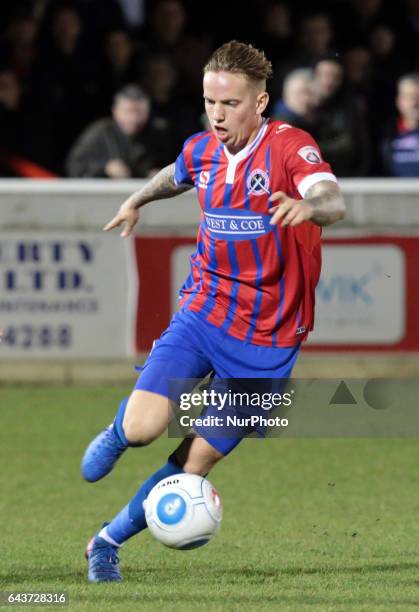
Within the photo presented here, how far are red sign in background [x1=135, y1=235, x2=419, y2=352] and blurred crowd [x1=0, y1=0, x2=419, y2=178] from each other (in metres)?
0.75

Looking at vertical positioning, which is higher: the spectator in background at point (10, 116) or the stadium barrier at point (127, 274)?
the spectator in background at point (10, 116)

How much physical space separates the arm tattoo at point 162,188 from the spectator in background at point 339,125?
5833 millimetres

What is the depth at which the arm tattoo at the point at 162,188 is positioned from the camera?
6.20 m

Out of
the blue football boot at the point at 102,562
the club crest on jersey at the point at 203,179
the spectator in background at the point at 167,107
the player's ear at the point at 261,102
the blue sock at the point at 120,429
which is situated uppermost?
the player's ear at the point at 261,102

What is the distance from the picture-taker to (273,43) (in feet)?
45.8

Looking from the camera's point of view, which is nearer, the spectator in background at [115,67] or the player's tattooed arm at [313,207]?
the player's tattooed arm at [313,207]

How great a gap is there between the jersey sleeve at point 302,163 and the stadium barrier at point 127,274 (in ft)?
19.1

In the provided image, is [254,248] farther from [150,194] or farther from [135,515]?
[135,515]

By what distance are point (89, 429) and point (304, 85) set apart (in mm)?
3324

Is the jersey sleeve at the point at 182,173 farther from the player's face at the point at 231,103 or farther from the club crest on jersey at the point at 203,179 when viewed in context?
the player's face at the point at 231,103

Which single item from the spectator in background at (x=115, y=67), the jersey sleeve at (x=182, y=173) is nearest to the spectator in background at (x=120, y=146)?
the spectator in background at (x=115, y=67)

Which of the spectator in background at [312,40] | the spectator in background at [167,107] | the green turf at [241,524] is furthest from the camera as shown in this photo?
the spectator in background at [312,40]

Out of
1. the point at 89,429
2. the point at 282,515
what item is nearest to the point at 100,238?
the point at 89,429

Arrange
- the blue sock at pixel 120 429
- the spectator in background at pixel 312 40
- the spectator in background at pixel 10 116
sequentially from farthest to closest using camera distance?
the spectator in background at pixel 312 40, the spectator in background at pixel 10 116, the blue sock at pixel 120 429
